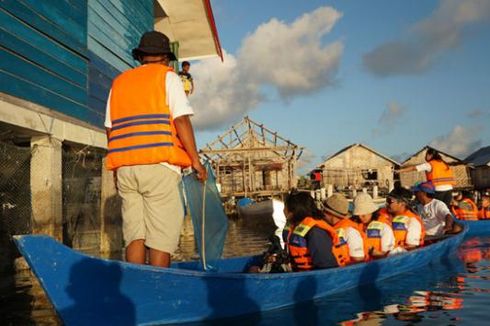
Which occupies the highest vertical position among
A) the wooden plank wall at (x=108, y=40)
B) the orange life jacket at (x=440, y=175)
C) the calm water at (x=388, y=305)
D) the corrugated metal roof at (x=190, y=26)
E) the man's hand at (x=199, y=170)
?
the corrugated metal roof at (x=190, y=26)

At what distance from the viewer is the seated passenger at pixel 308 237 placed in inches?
202

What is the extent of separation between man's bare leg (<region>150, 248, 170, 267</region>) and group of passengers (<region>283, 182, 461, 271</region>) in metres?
1.84

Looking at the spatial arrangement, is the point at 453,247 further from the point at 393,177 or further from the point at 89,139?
the point at 393,177

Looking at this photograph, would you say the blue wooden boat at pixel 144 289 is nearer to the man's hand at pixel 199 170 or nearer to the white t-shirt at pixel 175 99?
the man's hand at pixel 199 170

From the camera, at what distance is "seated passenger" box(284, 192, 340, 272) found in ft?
16.8

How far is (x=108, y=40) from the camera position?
10.1 meters

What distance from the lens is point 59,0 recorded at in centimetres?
812

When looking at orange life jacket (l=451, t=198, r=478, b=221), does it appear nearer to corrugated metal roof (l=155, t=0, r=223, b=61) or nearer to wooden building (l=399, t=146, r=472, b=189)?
corrugated metal roof (l=155, t=0, r=223, b=61)

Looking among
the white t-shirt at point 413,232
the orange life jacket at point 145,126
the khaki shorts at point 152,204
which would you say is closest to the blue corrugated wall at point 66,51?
the orange life jacket at point 145,126

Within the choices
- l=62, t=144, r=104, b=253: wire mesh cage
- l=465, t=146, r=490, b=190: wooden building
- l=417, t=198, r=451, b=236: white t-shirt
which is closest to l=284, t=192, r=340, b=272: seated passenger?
l=417, t=198, r=451, b=236: white t-shirt

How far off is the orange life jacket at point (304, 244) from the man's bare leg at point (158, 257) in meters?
1.84

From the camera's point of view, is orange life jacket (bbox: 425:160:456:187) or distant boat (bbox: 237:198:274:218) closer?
orange life jacket (bbox: 425:160:456:187)

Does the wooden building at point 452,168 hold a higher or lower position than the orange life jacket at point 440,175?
higher

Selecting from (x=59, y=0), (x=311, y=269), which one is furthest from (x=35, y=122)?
(x=311, y=269)
